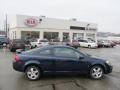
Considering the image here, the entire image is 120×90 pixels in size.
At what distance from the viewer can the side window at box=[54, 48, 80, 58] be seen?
6772 millimetres

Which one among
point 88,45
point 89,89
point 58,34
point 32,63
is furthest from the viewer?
point 58,34

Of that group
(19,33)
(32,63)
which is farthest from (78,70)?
(19,33)

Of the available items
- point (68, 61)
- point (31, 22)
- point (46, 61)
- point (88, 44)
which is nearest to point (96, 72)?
point (68, 61)

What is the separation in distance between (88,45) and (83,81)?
23363 mm

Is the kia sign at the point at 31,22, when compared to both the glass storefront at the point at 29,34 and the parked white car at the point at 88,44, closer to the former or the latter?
the glass storefront at the point at 29,34

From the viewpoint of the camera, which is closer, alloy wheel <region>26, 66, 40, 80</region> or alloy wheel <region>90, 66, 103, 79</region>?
alloy wheel <region>26, 66, 40, 80</region>

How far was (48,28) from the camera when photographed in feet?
112

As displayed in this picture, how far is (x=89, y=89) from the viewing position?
220 inches

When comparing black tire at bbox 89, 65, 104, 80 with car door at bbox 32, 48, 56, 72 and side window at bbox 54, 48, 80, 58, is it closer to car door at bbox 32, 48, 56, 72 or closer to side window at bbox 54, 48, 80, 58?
side window at bbox 54, 48, 80, 58

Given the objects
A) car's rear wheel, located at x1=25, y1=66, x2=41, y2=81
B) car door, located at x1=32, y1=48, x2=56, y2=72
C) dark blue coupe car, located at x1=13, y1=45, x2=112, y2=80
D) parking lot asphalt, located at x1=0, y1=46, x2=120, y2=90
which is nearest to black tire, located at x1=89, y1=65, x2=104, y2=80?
dark blue coupe car, located at x1=13, y1=45, x2=112, y2=80

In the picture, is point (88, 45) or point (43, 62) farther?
point (88, 45)

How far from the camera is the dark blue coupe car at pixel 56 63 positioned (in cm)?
654

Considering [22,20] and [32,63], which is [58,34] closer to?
[22,20]

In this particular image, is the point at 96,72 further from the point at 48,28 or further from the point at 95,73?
the point at 48,28
